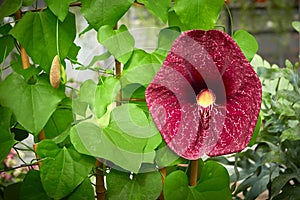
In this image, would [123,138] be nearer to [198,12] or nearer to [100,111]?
[100,111]

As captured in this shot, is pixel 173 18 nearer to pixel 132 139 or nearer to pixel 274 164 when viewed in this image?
pixel 132 139

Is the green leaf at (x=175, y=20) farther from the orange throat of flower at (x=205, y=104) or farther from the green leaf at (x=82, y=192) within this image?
the green leaf at (x=82, y=192)

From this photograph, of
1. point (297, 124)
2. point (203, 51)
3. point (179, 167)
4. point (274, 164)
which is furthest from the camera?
point (274, 164)

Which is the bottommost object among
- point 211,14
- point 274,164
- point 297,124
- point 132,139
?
point 274,164

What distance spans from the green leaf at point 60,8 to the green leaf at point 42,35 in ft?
0.11

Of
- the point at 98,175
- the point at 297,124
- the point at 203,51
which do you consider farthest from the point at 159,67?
the point at 297,124

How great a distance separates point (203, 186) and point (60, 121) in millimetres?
203

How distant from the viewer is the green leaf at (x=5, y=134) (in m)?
0.65

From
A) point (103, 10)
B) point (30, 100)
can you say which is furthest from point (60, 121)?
point (103, 10)

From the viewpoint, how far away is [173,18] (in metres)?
0.66

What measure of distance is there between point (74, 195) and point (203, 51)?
231 mm

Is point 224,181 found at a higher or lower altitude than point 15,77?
lower

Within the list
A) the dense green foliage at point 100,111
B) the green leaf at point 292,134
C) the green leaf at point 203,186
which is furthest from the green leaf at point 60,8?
the green leaf at point 292,134

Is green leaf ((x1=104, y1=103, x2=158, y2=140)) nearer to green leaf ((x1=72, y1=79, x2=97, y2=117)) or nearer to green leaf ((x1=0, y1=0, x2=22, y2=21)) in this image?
green leaf ((x1=72, y1=79, x2=97, y2=117))
